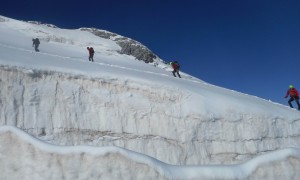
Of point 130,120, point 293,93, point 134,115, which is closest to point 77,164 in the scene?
point 130,120

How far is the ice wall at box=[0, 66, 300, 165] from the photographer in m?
16.2

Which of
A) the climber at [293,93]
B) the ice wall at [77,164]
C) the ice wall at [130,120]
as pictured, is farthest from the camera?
the climber at [293,93]

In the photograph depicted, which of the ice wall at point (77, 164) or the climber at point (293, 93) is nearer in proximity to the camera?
the ice wall at point (77, 164)

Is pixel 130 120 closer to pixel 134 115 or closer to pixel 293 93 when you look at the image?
pixel 134 115

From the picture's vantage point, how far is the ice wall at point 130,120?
16.2 meters

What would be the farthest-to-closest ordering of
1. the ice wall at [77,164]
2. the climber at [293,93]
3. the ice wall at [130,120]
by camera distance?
the climber at [293,93]
the ice wall at [130,120]
the ice wall at [77,164]

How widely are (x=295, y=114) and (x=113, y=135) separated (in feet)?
37.2

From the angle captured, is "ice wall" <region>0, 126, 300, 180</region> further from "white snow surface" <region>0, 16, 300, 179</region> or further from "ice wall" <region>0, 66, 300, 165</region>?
"ice wall" <region>0, 66, 300, 165</region>

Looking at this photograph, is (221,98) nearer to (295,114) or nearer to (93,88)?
(295,114)

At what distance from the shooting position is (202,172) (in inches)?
332

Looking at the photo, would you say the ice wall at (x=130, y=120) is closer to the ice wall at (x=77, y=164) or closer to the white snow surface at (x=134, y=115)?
the white snow surface at (x=134, y=115)

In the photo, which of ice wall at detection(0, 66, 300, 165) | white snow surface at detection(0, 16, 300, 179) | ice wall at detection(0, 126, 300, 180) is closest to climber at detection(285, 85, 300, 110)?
white snow surface at detection(0, 16, 300, 179)

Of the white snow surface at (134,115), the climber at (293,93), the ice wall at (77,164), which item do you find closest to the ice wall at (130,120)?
the white snow surface at (134,115)

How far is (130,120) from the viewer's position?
59.6 feet
